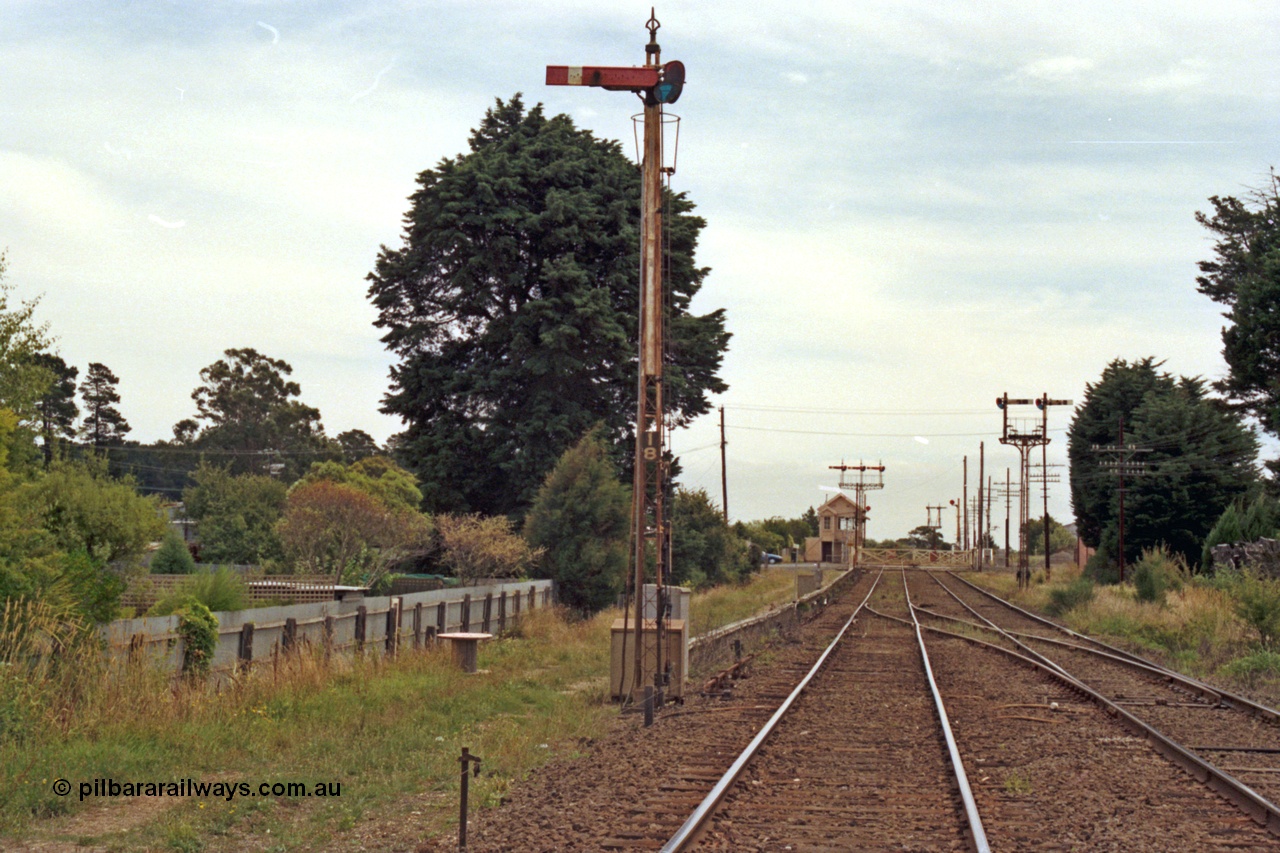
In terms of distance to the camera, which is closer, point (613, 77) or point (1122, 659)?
point (613, 77)

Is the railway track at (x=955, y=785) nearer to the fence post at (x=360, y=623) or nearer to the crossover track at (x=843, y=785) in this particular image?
the crossover track at (x=843, y=785)

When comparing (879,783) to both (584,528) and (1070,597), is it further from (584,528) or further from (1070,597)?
(1070,597)

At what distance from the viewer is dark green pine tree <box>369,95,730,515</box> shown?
4134cm

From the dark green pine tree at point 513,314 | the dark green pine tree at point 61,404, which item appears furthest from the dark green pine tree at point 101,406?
the dark green pine tree at point 513,314

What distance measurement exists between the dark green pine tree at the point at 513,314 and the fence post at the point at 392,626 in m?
19.4

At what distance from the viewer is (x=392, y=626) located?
20.9m

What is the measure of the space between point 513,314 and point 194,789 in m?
33.8

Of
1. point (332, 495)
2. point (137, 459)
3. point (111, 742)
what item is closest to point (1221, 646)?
point (111, 742)

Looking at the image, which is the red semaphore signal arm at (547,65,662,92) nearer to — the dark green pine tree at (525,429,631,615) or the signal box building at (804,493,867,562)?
the dark green pine tree at (525,429,631,615)

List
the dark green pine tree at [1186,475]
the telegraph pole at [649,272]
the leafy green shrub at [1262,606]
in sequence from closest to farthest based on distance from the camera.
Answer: the telegraph pole at [649,272]
the leafy green shrub at [1262,606]
the dark green pine tree at [1186,475]

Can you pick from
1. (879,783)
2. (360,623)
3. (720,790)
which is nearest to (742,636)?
(360,623)

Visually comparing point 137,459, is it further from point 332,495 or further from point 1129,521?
point 1129,521

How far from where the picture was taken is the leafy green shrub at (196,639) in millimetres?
14445

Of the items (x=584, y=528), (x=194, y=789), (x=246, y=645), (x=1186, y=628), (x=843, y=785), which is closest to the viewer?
(x=843, y=785)
